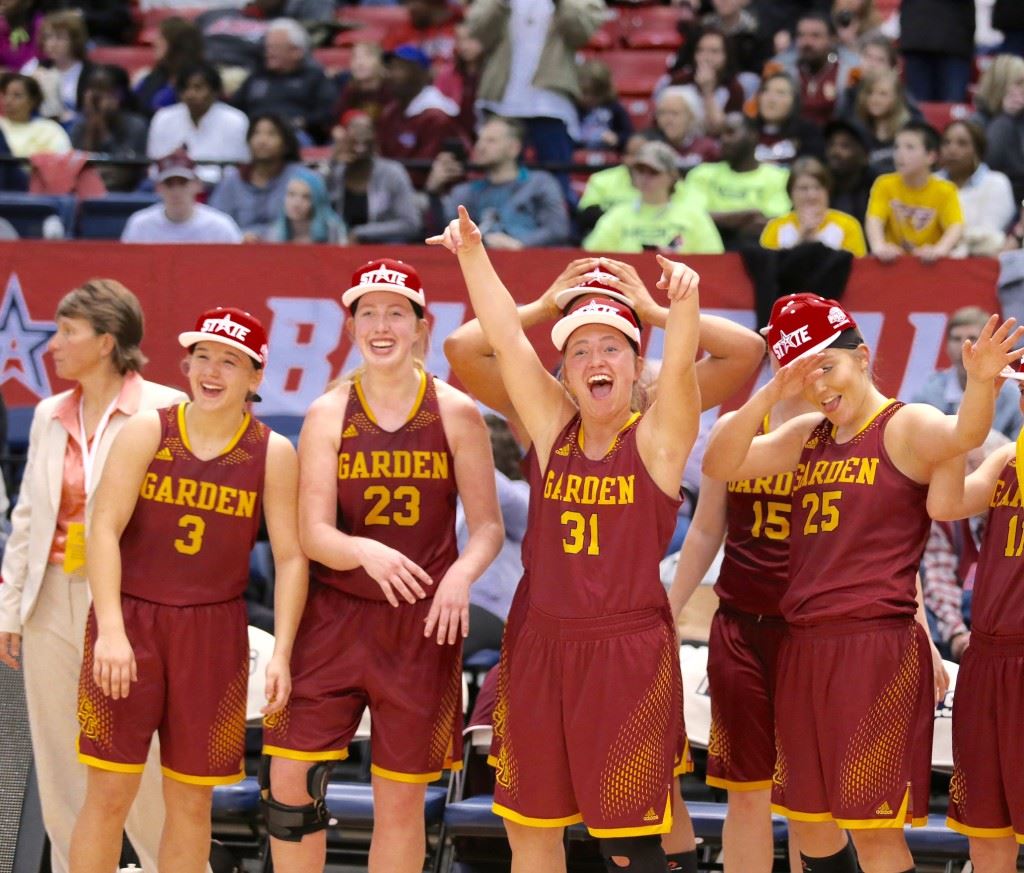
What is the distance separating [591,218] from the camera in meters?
9.73

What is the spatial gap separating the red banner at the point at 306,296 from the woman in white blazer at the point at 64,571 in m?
2.43

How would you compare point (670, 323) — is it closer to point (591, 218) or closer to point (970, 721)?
point (970, 721)

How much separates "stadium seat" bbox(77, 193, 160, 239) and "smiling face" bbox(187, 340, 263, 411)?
4.94 metres

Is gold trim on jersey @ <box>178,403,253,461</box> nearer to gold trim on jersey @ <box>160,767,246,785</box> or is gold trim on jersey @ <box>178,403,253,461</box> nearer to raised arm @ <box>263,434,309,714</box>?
raised arm @ <box>263,434,309,714</box>

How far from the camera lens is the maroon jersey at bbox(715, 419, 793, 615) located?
17.3 ft

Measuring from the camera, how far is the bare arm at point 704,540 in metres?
5.46

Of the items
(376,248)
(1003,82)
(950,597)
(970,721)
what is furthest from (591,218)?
(970,721)

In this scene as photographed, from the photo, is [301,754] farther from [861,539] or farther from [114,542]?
[861,539]

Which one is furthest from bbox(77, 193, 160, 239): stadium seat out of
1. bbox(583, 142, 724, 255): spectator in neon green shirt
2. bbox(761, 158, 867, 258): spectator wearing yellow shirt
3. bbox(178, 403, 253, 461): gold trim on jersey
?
bbox(178, 403, 253, 461): gold trim on jersey

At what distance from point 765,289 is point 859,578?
3.24m

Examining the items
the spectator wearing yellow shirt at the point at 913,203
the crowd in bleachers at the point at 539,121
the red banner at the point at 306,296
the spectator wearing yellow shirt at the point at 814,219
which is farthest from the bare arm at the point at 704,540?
the spectator wearing yellow shirt at the point at 913,203

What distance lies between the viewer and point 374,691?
201 inches

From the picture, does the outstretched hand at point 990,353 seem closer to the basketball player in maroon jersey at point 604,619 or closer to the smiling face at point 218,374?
the basketball player in maroon jersey at point 604,619

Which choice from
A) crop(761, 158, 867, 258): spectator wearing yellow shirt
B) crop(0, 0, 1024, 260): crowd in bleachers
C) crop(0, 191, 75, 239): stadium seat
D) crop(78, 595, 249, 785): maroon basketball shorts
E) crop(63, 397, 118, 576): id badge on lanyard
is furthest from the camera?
crop(0, 191, 75, 239): stadium seat
